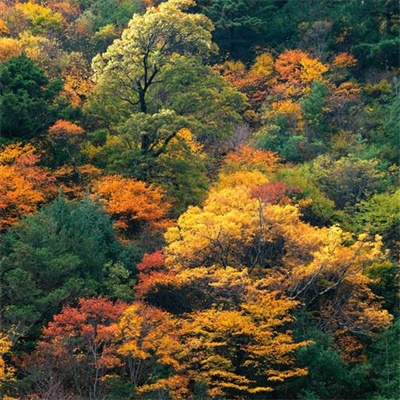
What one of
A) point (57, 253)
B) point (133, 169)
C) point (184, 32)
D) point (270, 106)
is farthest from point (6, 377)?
point (270, 106)

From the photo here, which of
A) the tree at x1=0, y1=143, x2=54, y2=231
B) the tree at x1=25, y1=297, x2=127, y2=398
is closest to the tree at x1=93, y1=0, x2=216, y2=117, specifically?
the tree at x1=0, y1=143, x2=54, y2=231

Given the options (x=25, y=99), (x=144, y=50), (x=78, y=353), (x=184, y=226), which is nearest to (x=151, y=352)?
(x=78, y=353)

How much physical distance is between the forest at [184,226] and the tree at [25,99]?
0.24ft

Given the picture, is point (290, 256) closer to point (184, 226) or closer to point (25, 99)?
point (184, 226)

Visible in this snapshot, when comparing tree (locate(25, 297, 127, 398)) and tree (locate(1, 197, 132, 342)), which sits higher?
tree (locate(1, 197, 132, 342))

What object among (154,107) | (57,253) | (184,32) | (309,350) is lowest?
(309,350)

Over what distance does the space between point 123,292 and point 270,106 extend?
65.1 ft

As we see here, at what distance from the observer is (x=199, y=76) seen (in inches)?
1325

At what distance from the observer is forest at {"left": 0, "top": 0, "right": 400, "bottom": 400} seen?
73.9 feet

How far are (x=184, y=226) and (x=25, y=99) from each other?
841 centimetres

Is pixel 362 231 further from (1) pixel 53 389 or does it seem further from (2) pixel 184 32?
(1) pixel 53 389

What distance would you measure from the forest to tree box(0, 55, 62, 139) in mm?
72

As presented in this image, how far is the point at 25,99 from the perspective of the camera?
98.8 ft

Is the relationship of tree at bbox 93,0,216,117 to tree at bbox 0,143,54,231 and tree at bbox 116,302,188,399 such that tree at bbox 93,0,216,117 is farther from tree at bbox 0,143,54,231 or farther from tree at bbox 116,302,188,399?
tree at bbox 116,302,188,399
